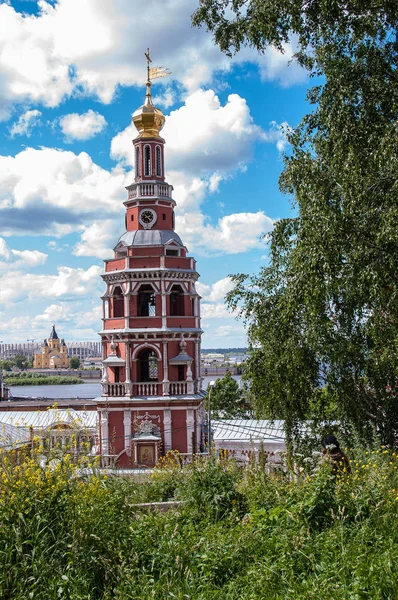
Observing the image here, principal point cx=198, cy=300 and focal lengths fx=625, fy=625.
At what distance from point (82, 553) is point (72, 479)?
3.69 ft

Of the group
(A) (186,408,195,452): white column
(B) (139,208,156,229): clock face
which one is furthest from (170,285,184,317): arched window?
(A) (186,408,195,452): white column

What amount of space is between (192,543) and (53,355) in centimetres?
13373

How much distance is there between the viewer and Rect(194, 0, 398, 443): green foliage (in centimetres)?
843

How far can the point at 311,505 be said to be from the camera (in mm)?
6203

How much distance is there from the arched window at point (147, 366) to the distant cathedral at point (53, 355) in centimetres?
11276

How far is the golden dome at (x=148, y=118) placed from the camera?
904 inches

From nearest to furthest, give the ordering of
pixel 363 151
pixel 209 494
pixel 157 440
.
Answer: pixel 209 494 < pixel 363 151 < pixel 157 440

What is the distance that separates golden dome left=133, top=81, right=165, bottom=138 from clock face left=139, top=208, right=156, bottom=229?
113 inches

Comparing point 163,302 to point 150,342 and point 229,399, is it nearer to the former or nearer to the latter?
point 150,342

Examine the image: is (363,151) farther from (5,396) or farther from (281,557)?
(5,396)

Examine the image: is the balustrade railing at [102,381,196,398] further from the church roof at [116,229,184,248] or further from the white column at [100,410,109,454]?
the church roof at [116,229,184,248]

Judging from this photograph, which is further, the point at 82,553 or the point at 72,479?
the point at 72,479

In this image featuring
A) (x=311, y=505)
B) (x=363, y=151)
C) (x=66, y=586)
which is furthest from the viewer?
(x=363, y=151)

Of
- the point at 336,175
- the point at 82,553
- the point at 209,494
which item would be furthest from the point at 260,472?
the point at 336,175
